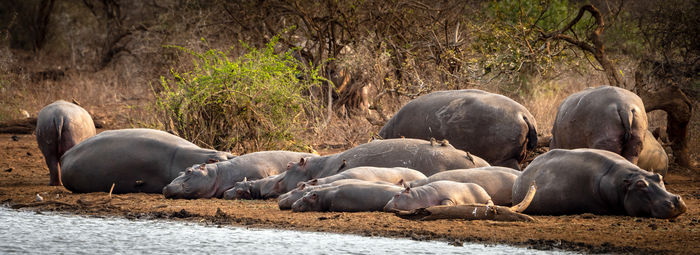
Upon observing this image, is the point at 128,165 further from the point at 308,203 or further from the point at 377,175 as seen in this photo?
the point at 377,175

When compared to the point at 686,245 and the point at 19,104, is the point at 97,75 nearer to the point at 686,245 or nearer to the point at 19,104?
the point at 19,104

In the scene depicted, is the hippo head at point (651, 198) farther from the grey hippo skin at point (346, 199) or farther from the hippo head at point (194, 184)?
the hippo head at point (194, 184)

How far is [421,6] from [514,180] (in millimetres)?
7841

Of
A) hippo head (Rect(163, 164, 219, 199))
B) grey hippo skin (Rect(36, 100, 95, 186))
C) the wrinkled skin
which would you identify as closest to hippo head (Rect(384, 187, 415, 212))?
the wrinkled skin

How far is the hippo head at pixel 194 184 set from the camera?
8.55 m

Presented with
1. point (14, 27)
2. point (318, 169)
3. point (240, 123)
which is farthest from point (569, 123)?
point (14, 27)

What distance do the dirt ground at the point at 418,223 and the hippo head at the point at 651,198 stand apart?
0.08 meters

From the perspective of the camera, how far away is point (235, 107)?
11.1 metres

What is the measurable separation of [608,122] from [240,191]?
4.14 meters

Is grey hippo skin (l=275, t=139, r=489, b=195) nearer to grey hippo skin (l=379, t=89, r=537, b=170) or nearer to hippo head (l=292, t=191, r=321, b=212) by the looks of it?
grey hippo skin (l=379, t=89, r=537, b=170)

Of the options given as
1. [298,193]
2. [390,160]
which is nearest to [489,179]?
[390,160]

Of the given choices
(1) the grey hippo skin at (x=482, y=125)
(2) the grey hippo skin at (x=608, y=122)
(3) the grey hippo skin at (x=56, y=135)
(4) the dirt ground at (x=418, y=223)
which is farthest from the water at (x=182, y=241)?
(2) the grey hippo skin at (x=608, y=122)

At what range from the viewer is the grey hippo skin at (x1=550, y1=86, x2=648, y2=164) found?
930 centimetres

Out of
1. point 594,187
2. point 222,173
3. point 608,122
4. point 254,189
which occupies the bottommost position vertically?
point 254,189
